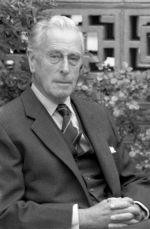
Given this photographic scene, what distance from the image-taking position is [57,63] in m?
3.61

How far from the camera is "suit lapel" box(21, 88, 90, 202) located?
3436 millimetres

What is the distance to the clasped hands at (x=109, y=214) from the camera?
10.9 ft

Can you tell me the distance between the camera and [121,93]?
4.45 metres

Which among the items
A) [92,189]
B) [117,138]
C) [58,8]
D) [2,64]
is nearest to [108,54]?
[58,8]

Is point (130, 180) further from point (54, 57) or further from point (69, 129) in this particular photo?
point (54, 57)

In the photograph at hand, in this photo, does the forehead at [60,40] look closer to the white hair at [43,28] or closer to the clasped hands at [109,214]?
the white hair at [43,28]

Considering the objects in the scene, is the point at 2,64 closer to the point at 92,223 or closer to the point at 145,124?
the point at 145,124

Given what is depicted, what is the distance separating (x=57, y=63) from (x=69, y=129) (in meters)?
0.38

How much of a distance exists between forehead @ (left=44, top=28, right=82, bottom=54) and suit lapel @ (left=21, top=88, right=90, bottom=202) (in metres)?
0.32

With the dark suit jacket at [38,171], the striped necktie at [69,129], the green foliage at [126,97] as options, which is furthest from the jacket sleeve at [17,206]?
the green foliage at [126,97]

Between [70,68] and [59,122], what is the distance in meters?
0.32

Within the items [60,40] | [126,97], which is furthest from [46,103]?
[126,97]

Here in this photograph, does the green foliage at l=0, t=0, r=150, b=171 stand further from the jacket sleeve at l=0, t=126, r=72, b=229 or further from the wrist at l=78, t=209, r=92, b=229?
the wrist at l=78, t=209, r=92, b=229

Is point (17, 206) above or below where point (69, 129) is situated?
below
